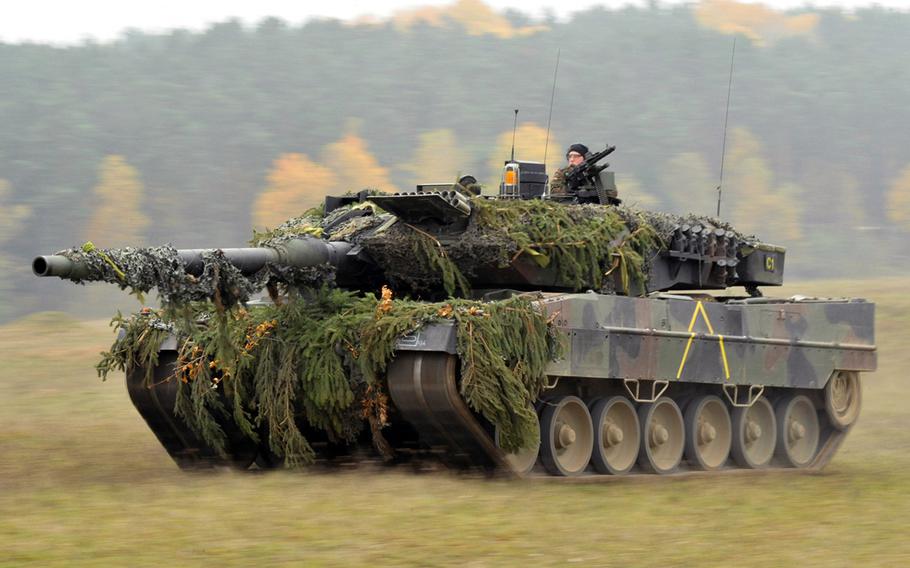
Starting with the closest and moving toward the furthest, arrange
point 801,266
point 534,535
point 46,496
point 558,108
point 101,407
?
point 534,535
point 46,496
point 101,407
point 801,266
point 558,108

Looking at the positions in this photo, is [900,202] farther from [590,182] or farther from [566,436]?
[566,436]

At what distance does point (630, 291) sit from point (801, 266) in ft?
155

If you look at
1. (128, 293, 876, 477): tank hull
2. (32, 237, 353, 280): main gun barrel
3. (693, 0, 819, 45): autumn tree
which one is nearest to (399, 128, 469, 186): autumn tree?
(693, 0, 819, 45): autumn tree

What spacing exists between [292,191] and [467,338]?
41839mm

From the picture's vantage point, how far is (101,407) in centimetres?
2219

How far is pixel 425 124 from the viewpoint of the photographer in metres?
62.3

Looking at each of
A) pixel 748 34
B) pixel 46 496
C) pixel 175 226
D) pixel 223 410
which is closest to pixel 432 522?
pixel 46 496

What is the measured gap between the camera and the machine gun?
1660cm

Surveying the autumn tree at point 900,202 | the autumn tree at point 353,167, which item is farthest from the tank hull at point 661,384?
the autumn tree at point 900,202

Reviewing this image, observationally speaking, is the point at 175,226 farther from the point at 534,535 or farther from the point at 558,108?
the point at 534,535

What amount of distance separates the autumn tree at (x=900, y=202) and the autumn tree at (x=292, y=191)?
25.4 m

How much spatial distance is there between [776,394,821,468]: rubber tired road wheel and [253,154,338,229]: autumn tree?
117 ft

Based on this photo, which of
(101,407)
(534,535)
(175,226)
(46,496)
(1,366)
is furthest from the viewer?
(175,226)

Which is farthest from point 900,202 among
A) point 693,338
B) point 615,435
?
point 615,435
